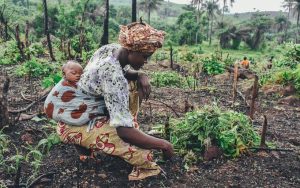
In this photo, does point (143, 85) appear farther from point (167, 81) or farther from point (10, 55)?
point (10, 55)

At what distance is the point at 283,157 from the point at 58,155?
2.06 meters

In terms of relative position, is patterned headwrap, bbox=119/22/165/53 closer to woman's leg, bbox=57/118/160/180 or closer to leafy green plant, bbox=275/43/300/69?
woman's leg, bbox=57/118/160/180

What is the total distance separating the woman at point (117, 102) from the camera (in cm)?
245

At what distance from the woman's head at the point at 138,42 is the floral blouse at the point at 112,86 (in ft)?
0.37

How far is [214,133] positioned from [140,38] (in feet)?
4.13

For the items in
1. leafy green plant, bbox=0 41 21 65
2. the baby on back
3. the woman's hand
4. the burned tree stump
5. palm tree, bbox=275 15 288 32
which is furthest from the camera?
palm tree, bbox=275 15 288 32

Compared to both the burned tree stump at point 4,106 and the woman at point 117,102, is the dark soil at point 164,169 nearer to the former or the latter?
the burned tree stump at point 4,106

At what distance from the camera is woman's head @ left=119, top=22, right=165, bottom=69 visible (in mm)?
2459

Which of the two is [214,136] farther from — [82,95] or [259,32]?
[259,32]

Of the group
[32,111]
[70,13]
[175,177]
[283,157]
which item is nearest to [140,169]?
[175,177]

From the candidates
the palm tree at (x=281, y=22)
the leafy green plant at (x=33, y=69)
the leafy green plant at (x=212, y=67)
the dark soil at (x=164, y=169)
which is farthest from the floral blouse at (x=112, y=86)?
the palm tree at (x=281, y=22)

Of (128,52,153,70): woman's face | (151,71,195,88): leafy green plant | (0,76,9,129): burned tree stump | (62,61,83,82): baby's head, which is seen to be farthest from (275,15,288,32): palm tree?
(128,52,153,70): woman's face

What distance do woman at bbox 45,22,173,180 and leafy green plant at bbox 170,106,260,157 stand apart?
560mm

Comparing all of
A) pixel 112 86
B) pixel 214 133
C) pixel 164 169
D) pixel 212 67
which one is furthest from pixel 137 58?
pixel 212 67
